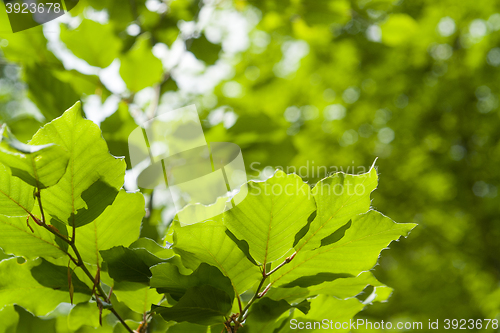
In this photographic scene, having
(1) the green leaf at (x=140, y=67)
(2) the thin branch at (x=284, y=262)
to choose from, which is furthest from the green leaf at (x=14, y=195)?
(1) the green leaf at (x=140, y=67)

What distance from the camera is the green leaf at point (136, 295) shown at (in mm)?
430

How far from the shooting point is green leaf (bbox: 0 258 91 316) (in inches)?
16.3

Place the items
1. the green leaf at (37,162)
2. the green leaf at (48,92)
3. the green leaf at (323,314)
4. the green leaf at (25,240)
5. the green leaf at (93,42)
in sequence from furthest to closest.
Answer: the green leaf at (93,42), the green leaf at (48,92), the green leaf at (323,314), the green leaf at (25,240), the green leaf at (37,162)

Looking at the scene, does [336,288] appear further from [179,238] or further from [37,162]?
[37,162]

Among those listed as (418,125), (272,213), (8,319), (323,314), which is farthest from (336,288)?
Answer: (418,125)

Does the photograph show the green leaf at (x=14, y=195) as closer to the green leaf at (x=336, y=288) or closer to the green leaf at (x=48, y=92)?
the green leaf at (x=336, y=288)

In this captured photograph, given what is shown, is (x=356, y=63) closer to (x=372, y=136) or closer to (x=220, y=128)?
(x=372, y=136)

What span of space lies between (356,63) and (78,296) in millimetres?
4085

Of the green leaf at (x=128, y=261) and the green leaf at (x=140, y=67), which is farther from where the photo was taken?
the green leaf at (x=140, y=67)

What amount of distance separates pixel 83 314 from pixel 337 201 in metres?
0.35

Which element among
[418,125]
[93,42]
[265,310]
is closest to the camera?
[265,310]

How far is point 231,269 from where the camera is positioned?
383mm

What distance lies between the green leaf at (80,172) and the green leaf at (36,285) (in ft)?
0.31

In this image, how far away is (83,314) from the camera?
1.45 feet
